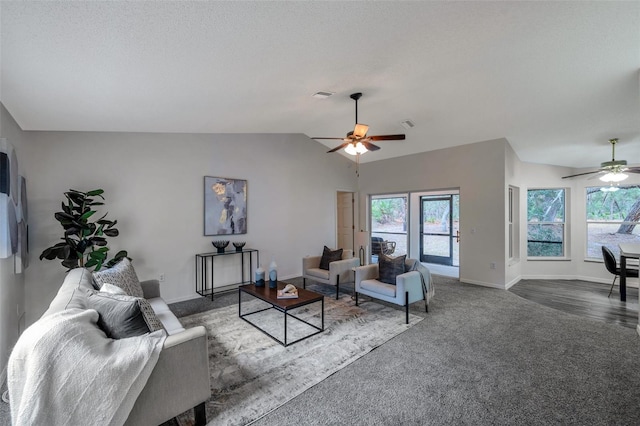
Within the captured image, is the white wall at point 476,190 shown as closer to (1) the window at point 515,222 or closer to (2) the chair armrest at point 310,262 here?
(1) the window at point 515,222

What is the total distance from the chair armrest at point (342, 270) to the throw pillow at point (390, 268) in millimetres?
631

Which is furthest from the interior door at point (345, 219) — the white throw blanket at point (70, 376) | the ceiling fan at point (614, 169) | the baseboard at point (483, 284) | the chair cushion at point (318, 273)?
the white throw blanket at point (70, 376)

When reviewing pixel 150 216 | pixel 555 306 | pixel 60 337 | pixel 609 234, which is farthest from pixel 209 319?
pixel 609 234

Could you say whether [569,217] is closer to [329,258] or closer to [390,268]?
[390,268]

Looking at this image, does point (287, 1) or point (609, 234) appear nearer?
point (287, 1)

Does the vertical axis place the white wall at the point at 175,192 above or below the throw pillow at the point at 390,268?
above

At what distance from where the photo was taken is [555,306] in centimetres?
416

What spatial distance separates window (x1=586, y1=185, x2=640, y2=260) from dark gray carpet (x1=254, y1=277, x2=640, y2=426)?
3.37 metres

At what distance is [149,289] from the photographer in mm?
3223

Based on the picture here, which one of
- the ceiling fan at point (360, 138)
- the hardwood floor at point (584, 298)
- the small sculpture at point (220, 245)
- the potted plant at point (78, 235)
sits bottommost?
the hardwood floor at point (584, 298)

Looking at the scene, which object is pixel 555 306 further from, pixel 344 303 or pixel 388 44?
pixel 388 44

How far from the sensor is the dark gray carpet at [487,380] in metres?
1.86

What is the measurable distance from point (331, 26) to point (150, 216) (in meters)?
3.63

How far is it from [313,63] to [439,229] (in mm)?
5425
